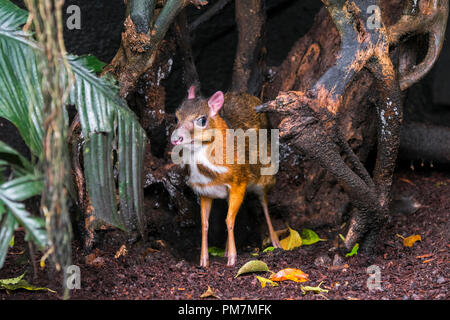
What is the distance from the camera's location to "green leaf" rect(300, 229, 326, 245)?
14.3 feet

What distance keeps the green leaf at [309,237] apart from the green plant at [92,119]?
1.65 metres

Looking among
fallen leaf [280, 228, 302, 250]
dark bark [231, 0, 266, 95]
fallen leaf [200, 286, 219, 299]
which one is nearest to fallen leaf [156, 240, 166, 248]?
fallen leaf [280, 228, 302, 250]

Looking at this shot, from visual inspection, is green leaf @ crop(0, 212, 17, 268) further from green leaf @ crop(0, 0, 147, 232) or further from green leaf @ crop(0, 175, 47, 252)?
green leaf @ crop(0, 0, 147, 232)

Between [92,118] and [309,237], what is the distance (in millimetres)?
Answer: 2078

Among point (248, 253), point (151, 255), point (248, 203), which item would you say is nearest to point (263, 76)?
point (248, 203)

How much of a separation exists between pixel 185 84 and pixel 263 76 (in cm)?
67

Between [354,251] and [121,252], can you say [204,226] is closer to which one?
[121,252]

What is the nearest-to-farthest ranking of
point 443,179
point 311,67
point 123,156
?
point 123,156, point 311,67, point 443,179

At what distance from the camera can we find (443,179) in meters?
5.07

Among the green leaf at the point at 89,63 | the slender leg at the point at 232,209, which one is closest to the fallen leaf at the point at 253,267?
the slender leg at the point at 232,209

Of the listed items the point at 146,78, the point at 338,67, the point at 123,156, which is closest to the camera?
the point at 123,156

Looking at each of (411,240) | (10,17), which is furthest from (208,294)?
(10,17)

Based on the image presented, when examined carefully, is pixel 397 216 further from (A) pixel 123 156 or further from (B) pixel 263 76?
(A) pixel 123 156
